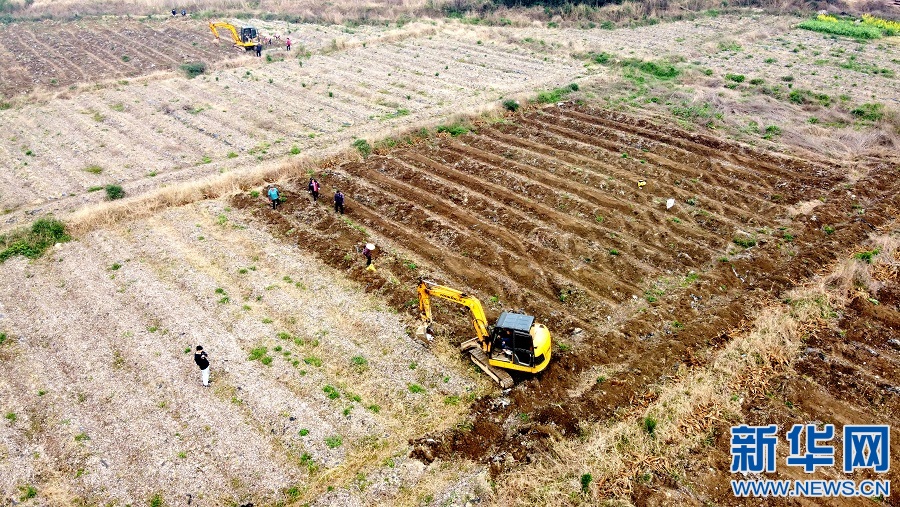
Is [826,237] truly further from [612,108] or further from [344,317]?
[344,317]

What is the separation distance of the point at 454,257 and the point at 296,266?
5911 millimetres

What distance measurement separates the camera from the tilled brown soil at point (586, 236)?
16.1m

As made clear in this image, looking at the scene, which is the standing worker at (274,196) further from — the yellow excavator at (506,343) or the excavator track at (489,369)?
the excavator track at (489,369)

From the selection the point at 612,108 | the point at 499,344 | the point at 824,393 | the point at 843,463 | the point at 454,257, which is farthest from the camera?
the point at 612,108

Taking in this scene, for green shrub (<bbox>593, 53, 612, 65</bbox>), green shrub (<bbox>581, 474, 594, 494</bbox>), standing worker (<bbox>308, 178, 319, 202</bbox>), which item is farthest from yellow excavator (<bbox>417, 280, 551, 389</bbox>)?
green shrub (<bbox>593, 53, 612, 65</bbox>)

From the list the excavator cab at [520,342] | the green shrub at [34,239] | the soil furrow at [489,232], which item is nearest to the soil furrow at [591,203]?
the soil furrow at [489,232]

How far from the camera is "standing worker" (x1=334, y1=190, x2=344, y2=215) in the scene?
79.0 feet

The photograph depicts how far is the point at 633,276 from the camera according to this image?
20.1 metres

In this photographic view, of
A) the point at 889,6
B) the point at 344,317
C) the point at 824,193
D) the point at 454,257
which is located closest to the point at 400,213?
the point at 454,257

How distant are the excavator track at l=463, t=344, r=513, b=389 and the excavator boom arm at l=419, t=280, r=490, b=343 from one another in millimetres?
435

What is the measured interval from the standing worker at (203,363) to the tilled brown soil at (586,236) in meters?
6.07

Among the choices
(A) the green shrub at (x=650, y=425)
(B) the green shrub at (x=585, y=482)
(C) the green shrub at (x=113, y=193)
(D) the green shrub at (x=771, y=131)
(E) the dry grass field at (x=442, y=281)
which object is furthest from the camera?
(D) the green shrub at (x=771, y=131)

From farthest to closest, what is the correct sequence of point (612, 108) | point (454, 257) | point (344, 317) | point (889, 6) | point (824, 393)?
point (889, 6)
point (612, 108)
point (454, 257)
point (344, 317)
point (824, 393)

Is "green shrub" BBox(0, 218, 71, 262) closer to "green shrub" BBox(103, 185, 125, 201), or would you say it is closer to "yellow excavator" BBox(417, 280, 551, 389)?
"green shrub" BBox(103, 185, 125, 201)
